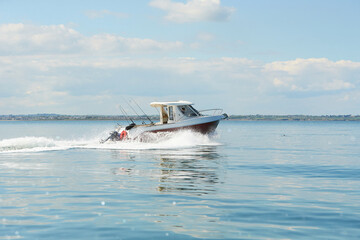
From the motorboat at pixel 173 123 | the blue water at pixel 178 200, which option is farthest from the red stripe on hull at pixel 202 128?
the blue water at pixel 178 200

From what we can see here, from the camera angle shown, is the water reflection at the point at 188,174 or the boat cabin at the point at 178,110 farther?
the boat cabin at the point at 178,110

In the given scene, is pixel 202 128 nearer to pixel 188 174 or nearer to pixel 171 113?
pixel 171 113

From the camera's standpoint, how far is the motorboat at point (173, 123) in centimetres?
3812

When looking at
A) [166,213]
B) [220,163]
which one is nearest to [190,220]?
[166,213]

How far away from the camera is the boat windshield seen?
3917cm

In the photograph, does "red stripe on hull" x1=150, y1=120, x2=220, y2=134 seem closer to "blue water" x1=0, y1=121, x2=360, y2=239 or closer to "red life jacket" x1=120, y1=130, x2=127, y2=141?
"red life jacket" x1=120, y1=130, x2=127, y2=141

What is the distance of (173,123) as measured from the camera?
38406 mm

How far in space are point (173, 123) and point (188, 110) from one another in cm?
208

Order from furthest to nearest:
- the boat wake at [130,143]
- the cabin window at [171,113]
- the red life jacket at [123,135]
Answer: the cabin window at [171,113]
the red life jacket at [123,135]
the boat wake at [130,143]

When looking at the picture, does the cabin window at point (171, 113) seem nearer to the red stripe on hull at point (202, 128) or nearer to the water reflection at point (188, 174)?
the red stripe on hull at point (202, 128)

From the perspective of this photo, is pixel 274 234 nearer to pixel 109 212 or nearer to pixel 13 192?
pixel 109 212

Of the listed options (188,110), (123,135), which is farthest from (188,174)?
(188,110)

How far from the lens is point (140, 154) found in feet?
101

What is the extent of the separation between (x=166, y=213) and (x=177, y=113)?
27.4m
